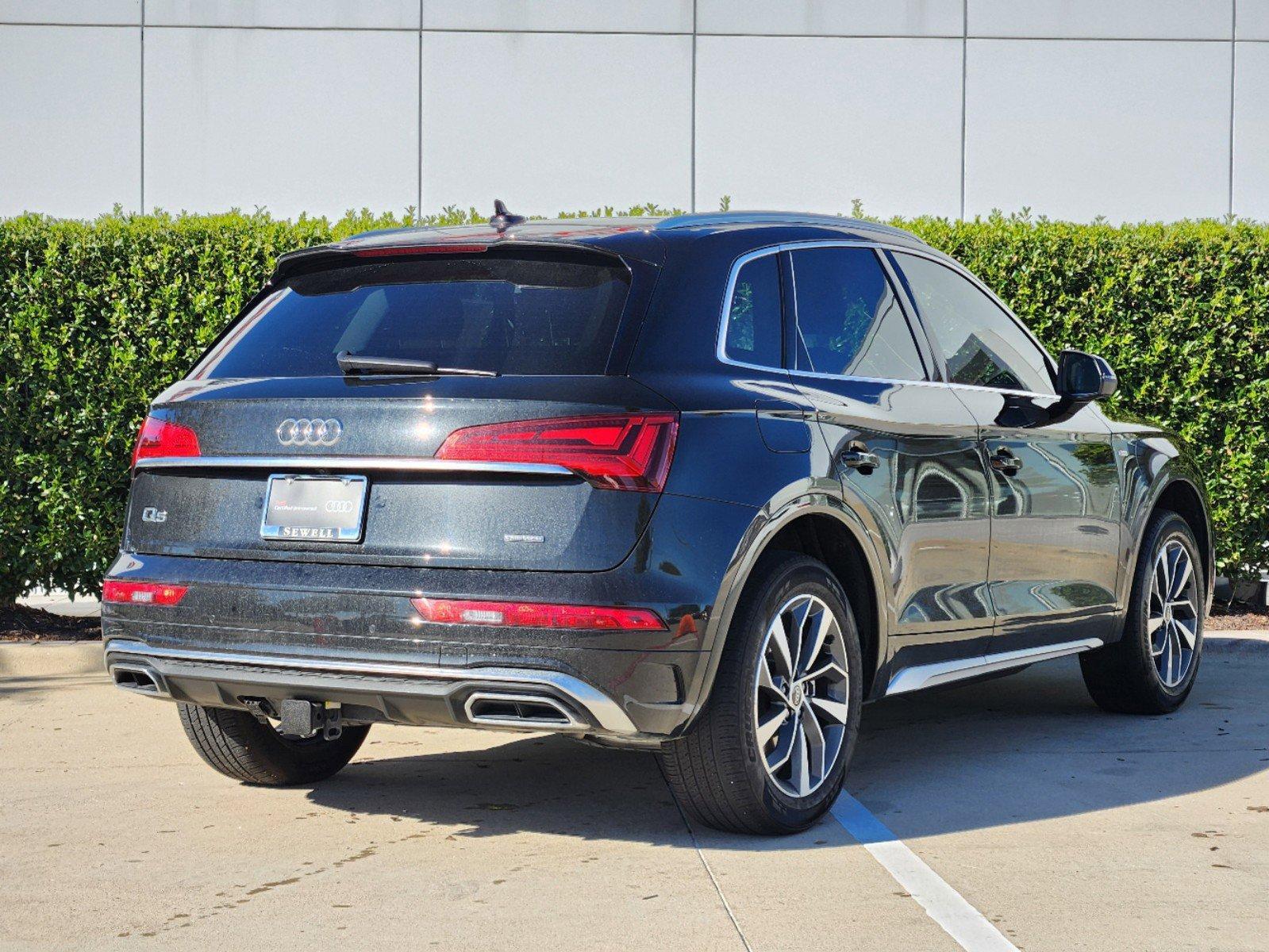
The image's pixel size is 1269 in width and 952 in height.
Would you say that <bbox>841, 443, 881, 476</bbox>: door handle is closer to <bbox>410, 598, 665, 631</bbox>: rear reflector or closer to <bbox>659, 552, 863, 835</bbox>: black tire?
<bbox>659, 552, 863, 835</bbox>: black tire

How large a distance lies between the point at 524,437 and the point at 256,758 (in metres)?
1.88

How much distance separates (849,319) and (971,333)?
0.93 m

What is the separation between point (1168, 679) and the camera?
7117 mm

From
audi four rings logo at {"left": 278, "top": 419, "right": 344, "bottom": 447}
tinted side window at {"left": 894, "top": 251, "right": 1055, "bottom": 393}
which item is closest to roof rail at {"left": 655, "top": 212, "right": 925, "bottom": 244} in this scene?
tinted side window at {"left": 894, "top": 251, "right": 1055, "bottom": 393}

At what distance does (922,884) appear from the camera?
4336mm

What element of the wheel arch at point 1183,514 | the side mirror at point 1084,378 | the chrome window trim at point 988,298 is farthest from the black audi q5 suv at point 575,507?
the wheel arch at point 1183,514

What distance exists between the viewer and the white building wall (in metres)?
12.8

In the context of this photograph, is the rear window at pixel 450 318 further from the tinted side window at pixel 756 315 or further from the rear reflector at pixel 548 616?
the rear reflector at pixel 548 616

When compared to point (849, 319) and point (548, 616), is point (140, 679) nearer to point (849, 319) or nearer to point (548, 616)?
point (548, 616)

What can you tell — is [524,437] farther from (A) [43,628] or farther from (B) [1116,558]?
(A) [43,628]

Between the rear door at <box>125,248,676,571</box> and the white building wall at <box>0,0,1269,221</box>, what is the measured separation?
26.6 ft

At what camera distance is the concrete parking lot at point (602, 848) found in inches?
156

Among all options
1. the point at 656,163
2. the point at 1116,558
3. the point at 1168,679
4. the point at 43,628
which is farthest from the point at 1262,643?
the point at 43,628

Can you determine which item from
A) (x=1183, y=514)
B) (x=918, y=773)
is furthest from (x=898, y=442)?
(x=1183, y=514)
